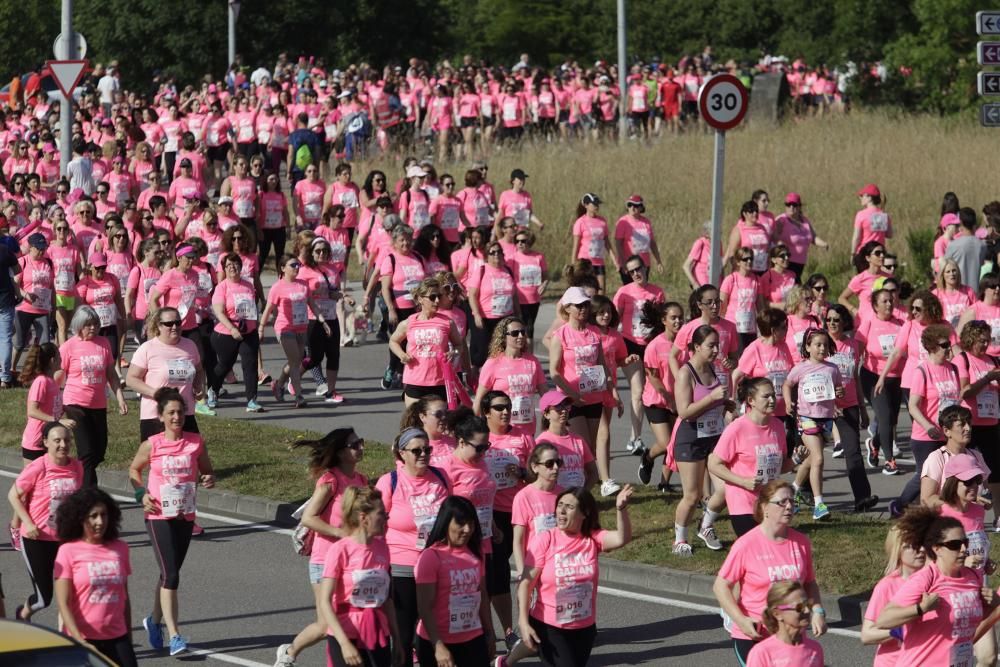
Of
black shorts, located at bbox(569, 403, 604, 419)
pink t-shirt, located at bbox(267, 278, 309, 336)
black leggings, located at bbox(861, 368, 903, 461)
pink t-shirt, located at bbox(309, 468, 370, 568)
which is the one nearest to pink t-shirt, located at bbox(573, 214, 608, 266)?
pink t-shirt, located at bbox(267, 278, 309, 336)

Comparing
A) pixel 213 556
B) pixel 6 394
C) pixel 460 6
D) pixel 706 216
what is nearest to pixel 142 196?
pixel 6 394

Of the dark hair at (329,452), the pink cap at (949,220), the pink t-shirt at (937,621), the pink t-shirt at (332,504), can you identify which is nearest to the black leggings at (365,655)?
the pink t-shirt at (332,504)

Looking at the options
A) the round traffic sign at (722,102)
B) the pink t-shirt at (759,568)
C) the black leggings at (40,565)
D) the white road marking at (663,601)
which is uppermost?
the round traffic sign at (722,102)

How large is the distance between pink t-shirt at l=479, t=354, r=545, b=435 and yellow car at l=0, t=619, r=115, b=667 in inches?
236

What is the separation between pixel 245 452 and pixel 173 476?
17.1 ft

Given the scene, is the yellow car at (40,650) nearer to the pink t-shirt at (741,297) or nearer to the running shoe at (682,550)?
the running shoe at (682,550)

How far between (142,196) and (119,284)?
18.7 ft

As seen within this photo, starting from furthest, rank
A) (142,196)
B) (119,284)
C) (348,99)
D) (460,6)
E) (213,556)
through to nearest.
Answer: (460,6) < (348,99) < (142,196) < (119,284) < (213,556)

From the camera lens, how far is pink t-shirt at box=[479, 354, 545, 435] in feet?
43.4

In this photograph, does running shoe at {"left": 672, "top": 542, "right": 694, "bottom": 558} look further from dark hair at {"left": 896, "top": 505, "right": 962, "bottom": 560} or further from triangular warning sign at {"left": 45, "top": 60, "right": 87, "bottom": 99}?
triangular warning sign at {"left": 45, "top": 60, "right": 87, "bottom": 99}

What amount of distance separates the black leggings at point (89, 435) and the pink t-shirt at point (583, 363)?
3446 mm

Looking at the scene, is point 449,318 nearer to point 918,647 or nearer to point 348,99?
point 918,647

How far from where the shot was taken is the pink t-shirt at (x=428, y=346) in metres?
15.2

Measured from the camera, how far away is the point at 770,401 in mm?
11641
